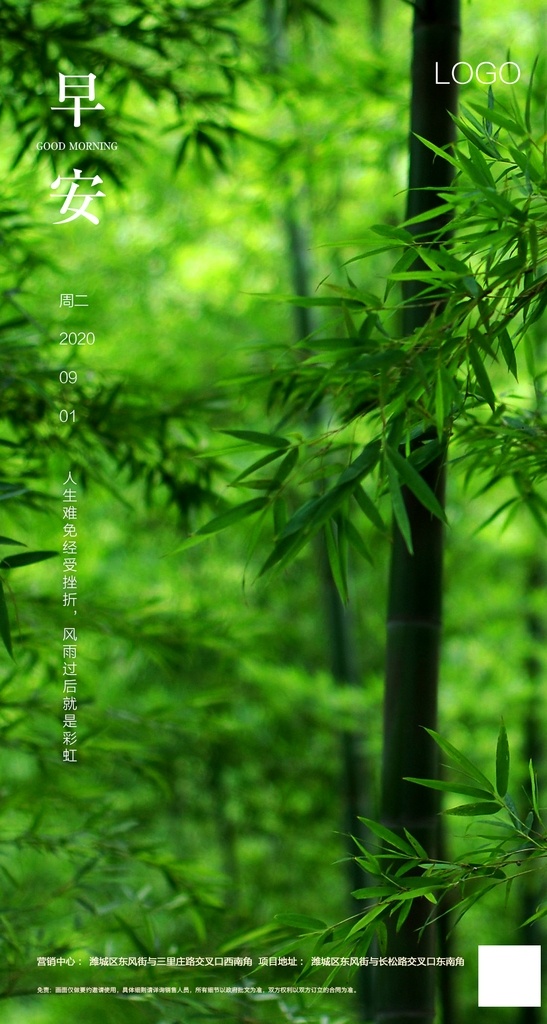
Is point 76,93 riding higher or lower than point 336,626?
higher

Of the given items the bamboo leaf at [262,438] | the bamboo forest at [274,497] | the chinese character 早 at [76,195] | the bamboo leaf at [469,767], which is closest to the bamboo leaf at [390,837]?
the bamboo forest at [274,497]

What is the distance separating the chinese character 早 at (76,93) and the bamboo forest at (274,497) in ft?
0.03

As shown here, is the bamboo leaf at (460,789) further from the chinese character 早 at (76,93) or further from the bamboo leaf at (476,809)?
the chinese character 早 at (76,93)

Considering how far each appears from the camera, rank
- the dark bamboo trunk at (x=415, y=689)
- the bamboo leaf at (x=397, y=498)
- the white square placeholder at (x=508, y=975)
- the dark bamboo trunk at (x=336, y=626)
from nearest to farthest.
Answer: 1. the bamboo leaf at (x=397, y=498)
2. the dark bamboo trunk at (x=415, y=689)
3. the white square placeholder at (x=508, y=975)
4. the dark bamboo trunk at (x=336, y=626)

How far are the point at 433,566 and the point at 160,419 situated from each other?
2.19 ft

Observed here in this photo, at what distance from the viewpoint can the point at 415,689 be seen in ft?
4.18

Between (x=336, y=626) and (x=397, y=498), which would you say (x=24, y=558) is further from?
(x=336, y=626)

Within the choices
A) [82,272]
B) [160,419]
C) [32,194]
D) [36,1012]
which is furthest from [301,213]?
[36,1012]

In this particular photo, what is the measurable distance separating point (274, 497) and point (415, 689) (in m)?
0.41

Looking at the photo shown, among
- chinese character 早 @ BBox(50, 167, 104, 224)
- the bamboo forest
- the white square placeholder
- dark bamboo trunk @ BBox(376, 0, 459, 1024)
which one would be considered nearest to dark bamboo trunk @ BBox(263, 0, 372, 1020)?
the bamboo forest

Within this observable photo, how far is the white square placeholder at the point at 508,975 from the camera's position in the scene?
1544mm

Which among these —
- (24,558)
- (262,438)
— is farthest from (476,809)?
(24,558)

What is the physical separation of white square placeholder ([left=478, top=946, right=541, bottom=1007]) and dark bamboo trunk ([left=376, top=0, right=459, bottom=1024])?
288 millimetres

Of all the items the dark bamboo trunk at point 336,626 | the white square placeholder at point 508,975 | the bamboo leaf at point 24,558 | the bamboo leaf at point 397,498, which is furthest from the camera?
the dark bamboo trunk at point 336,626
